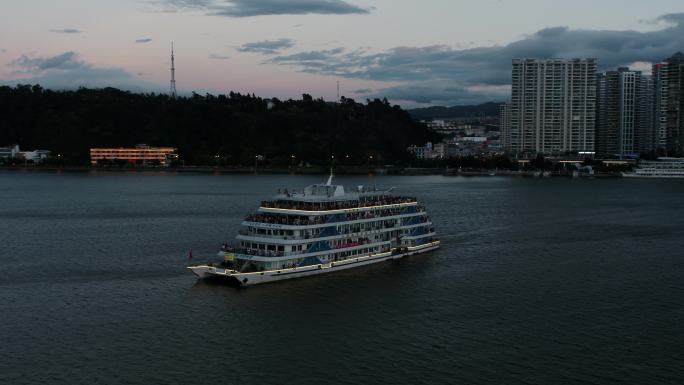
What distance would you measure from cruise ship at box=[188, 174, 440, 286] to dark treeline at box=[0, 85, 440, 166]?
352 feet

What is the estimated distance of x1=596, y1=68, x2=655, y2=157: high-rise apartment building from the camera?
620 ft

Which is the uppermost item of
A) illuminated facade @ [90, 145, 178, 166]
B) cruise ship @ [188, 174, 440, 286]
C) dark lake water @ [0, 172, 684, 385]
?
illuminated facade @ [90, 145, 178, 166]

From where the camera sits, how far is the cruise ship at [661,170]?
130375 mm

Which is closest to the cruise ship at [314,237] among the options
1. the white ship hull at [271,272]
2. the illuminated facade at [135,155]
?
the white ship hull at [271,272]

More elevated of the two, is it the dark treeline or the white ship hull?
the dark treeline

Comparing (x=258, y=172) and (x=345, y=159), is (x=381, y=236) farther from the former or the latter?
(x=345, y=159)

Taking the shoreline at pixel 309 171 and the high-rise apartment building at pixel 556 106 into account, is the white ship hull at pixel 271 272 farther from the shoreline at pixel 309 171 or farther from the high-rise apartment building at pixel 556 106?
the high-rise apartment building at pixel 556 106

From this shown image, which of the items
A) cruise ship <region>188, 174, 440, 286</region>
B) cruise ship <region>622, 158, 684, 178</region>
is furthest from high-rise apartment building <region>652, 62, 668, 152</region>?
cruise ship <region>188, 174, 440, 286</region>

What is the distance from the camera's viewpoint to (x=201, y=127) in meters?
156

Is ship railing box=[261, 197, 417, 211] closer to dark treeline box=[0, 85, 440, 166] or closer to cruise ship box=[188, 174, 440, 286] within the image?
cruise ship box=[188, 174, 440, 286]

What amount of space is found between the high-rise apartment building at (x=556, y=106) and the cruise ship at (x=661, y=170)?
38.9 meters

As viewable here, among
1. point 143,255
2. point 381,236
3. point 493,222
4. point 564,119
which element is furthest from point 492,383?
point 564,119

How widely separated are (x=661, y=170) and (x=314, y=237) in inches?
4615

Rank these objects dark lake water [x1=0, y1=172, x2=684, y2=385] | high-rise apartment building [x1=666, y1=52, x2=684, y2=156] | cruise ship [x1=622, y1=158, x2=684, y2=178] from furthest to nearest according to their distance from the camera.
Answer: high-rise apartment building [x1=666, y1=52, x2=684, y2=156], cruise ship [x1=622, y1=158, x2=684, y2=178], dark lake water [x1=0, y1=172, x2=684, y2=385]
